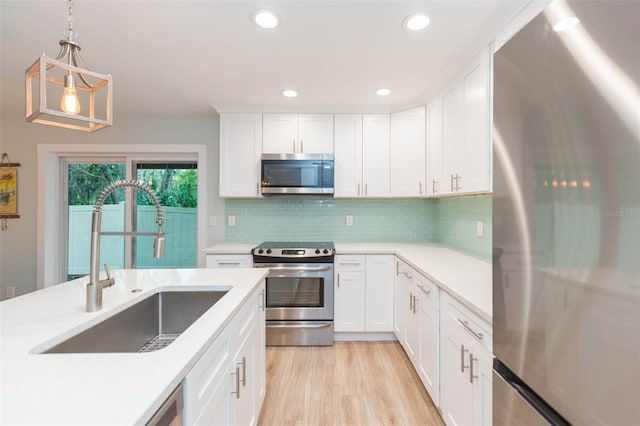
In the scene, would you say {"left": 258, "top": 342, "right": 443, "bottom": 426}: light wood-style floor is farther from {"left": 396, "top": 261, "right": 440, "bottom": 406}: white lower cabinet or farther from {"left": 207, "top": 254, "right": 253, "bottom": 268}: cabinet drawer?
{"left": 207, "top": 254, "right": 253, "bottom": 268}: cabinet drawer

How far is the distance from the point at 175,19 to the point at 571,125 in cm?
192

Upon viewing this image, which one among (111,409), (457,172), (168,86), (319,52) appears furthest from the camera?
(168,86)

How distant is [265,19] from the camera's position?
1.65 m

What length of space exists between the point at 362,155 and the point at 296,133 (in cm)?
75

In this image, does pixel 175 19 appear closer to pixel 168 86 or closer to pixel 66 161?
pixel 168 86

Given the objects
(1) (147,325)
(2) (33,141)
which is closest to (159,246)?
(1) (147,325)

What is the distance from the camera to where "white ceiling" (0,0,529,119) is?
159 cm

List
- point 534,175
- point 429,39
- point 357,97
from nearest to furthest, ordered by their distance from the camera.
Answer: point 534,175, point 429,39, point 357,97

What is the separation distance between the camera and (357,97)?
2.88 meters

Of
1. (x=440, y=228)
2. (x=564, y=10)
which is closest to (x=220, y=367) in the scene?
(x=564, y=10)

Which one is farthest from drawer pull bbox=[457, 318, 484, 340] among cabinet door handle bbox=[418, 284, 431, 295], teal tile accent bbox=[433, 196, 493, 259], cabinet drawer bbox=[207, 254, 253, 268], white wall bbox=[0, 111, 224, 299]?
white wall bbox=[0, 111, 224, 299]

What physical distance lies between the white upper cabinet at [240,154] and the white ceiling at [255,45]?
1.13 ft

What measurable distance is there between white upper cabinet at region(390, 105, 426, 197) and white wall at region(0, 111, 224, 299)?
2.08 metres

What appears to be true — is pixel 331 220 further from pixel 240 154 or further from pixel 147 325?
pixel 147 325
